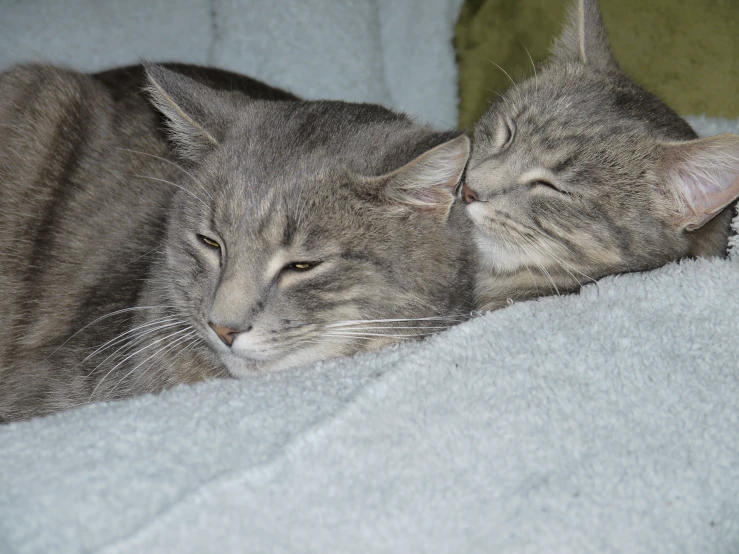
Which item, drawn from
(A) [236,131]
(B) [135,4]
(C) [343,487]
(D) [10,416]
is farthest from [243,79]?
(C) [343,487]

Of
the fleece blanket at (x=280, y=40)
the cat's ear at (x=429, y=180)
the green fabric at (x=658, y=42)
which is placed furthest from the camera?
the fleece blanket at (x=280, y=40)

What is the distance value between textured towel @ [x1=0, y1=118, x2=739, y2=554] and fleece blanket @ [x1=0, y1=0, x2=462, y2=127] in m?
1.59

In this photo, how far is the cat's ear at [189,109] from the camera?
1.51 metres

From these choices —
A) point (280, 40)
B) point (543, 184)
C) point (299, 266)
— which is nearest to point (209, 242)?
point (299, 266)

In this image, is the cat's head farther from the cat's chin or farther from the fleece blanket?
the fleece blanket

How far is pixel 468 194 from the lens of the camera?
68.1 inches

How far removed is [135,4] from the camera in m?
2.57

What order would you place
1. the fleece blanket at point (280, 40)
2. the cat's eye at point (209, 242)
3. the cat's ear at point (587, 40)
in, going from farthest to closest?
the fleece blanket at point (280, 40)
the cat's ear at point (587, 40)
the cat's eye at point (209, 242)

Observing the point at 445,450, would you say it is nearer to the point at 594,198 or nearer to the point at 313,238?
the point at 313,238

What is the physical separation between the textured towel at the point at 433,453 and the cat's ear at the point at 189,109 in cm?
56

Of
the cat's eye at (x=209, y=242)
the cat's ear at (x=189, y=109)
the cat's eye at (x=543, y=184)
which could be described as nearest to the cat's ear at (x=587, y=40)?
the cat's eye at (x=543, y=184)

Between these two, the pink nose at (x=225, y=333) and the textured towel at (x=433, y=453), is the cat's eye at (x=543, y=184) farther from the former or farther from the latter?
the pink nose at (x=225, y=333)

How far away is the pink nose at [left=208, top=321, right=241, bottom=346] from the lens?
132 centimetres

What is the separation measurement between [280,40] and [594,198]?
5.02 feet
